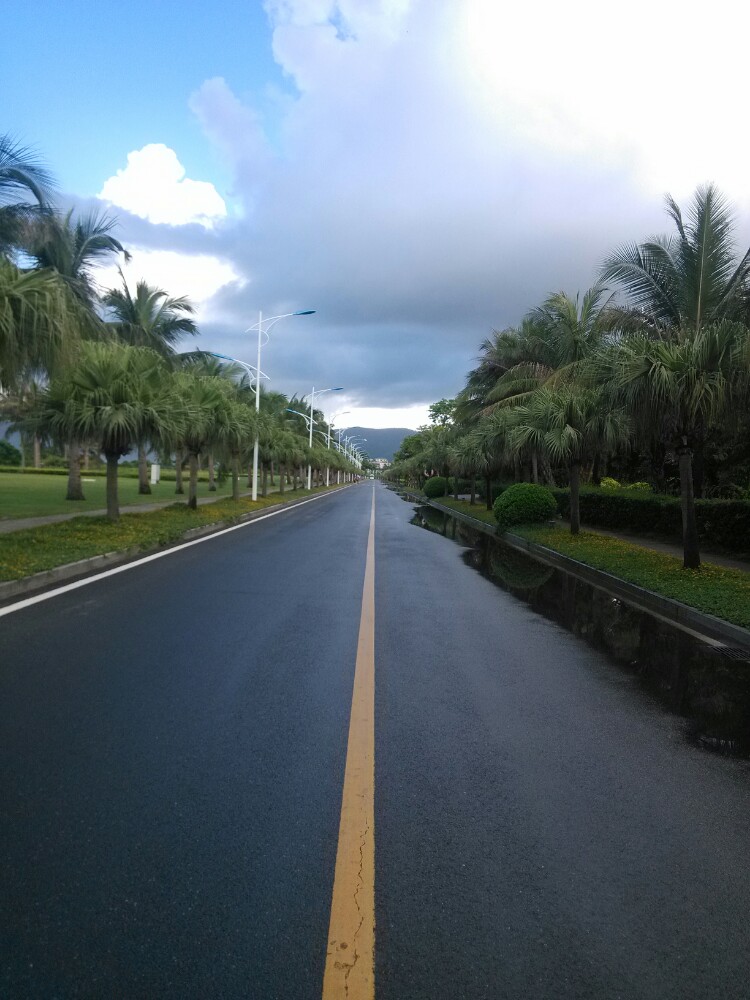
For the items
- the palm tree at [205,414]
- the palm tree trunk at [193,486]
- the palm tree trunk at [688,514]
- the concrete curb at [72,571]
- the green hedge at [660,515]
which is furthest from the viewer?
the palm tree trunk at [193,486]

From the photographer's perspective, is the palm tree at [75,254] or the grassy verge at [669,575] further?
the palm tree at [75,254]

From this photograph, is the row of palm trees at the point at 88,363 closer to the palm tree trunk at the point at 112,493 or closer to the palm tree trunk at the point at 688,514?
the palm tree trunk at the point at 112,493

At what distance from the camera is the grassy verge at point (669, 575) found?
32.5ft

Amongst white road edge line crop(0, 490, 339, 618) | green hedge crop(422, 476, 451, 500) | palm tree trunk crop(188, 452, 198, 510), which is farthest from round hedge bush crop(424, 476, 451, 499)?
white road edge line crop(0, 490, 339, 618)

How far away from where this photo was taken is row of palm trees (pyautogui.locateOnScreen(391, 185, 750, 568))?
41.8 feet

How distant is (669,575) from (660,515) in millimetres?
9041

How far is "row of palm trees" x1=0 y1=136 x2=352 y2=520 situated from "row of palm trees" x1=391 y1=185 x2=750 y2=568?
31.6 feet

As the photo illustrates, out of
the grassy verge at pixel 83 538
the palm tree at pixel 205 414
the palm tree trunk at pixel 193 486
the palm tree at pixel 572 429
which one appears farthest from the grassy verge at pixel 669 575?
the palm tree trunk at pixel 193 486

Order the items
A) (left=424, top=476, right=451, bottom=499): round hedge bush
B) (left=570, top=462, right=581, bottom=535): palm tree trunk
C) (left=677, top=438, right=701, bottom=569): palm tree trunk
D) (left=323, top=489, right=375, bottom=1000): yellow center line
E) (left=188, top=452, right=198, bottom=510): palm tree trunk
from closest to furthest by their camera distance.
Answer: (left=323, top=489, right=375, bottom=1000): yellow center line < (left=677, top=438, right=701, bottom=569): palm tree trunk < (left=570, top=462, right=581, bottom=535): palm tree trunk < (left=188, top=452, right=198, bottom=510): palm tree trunk < (left=424, top=476, right=451, bottom=499): round hedge bush

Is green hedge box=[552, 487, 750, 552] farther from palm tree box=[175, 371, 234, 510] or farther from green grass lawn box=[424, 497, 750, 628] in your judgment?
palm tree box=[175, 371, 234, 510]

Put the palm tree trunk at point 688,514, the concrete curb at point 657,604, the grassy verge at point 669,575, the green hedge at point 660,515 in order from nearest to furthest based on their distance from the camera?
1. the concrete curb at point 657,604
2. the grassy verge at point 669,575
3. the palm tree trunk at point 688,514
4. the green hedge at point 660,515

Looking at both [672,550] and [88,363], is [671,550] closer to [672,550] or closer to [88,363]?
[672,550]

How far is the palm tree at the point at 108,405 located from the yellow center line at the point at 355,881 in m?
14.4

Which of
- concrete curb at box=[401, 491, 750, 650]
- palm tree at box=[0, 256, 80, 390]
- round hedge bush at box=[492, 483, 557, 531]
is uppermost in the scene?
palm tree at box=[0, 256, 80, 390]
